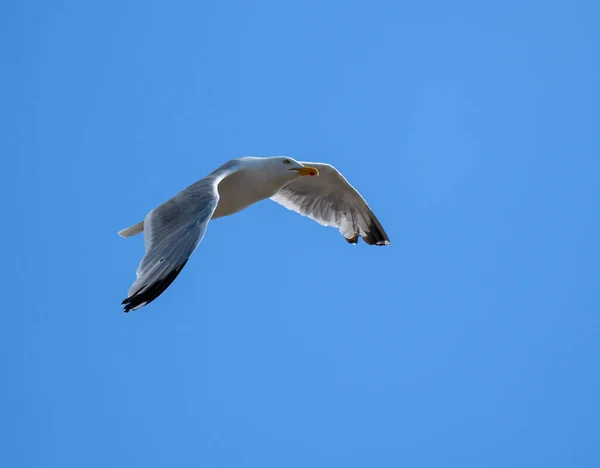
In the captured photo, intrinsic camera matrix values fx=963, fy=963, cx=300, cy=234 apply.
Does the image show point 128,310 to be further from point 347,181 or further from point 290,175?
point 347,181

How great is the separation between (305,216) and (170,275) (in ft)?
16.3

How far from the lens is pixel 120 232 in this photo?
33.7ft

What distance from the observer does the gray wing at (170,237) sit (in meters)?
7.06

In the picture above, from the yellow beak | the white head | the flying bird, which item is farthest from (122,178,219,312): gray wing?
the yellow beak

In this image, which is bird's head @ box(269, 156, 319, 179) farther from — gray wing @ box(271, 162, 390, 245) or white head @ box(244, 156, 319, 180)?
gray wing @ box(271, 162, 390, 245)

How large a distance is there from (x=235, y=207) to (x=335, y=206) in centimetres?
219

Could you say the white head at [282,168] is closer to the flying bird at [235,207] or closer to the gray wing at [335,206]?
the flying bird at [235,207]

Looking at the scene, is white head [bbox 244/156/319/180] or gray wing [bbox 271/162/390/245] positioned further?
gray wing [bbox 271/162/390/245]

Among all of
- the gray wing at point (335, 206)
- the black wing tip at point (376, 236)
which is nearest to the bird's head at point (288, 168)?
the gray wing at point (335, 206)

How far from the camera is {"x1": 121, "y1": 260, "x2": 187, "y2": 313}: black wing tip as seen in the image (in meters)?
6.83

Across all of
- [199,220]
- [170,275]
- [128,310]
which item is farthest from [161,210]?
[128,310]

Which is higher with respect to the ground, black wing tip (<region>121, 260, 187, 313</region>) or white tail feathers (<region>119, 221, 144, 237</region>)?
white tail feathers (<region>119, 221, 144, 237</region>)

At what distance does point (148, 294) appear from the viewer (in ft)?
22.9

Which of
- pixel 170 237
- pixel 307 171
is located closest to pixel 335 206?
pixel 307 171
